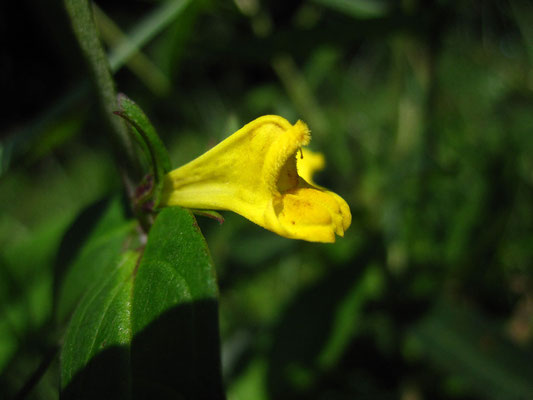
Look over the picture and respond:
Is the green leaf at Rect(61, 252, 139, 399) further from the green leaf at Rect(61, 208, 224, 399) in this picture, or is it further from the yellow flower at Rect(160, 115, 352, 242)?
the yellow flower at Rect(160, 115, 352, 242)

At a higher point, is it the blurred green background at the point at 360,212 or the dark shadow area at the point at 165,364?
the dark shadow area at the point at 165,364

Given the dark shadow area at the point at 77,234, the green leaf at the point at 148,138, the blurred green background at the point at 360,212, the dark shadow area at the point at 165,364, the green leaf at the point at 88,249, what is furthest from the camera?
the blurred green background at the point at 360,212

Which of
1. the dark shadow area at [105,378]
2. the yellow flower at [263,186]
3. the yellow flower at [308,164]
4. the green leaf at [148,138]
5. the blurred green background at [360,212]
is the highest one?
the green leaf at [148,138]

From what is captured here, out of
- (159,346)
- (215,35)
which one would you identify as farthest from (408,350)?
(215,35)

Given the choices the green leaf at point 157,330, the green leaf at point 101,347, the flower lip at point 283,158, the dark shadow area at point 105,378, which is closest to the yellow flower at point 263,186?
the flower lip at point 283,158

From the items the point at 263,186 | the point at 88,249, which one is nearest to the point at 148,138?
the point at 263,186

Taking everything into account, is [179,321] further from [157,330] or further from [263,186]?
[263,186]

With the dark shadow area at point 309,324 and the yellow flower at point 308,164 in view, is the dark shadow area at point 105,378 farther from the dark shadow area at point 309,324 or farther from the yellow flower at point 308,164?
the dark shadow area at point 309,324
